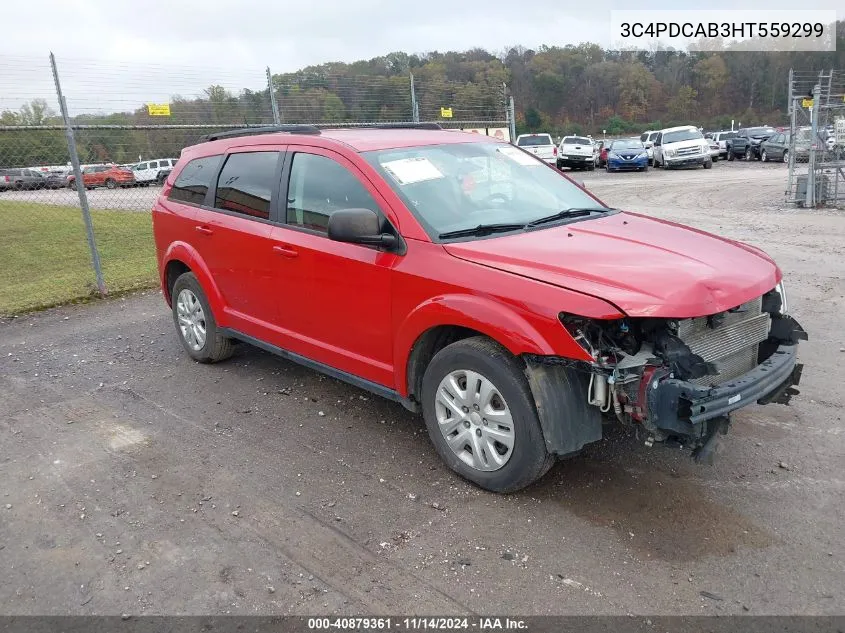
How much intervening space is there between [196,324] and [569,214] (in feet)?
10.6

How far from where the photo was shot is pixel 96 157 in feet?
33.6

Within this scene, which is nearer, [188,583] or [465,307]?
[188,583]

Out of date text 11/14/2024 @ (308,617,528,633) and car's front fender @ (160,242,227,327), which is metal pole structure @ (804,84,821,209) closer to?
car's front fender @ (160,242,227,327)

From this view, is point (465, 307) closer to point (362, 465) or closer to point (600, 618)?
point (362, 465)

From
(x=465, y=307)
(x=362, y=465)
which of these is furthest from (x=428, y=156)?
(x=362, y=465)

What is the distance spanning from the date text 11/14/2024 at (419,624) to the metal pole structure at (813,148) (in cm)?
1393

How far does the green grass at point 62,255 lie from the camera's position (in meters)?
8.73

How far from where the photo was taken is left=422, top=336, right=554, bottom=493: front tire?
3.27 m

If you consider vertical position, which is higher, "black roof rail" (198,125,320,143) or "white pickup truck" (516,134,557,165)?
"black roof rail" (198,125,320,143)

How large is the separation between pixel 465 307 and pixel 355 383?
1.14 m

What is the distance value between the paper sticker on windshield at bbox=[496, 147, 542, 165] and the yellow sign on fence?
628cm

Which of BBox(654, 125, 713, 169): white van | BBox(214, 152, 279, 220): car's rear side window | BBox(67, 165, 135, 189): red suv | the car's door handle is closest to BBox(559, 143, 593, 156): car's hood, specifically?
BBox(654, 125, 713, 169): white van

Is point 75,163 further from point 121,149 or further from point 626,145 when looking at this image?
point 626,145

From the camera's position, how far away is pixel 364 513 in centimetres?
342
